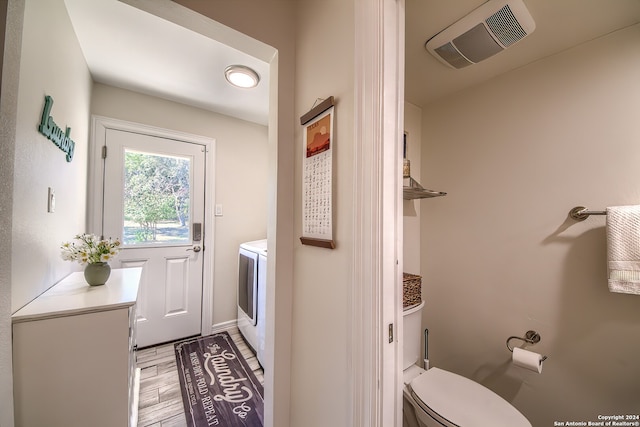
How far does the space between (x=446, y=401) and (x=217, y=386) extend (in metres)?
1.55

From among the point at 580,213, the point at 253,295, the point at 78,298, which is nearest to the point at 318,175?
the point at 78,298

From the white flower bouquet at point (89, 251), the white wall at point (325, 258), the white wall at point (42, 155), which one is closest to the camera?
the white wall at point (325, 258)

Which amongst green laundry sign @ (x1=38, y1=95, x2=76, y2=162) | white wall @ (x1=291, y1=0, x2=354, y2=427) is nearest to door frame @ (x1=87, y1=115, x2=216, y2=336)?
green laundry sign @ (x1=38, y1=95, x2=76, y2=162)

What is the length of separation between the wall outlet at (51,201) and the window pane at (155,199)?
92cm

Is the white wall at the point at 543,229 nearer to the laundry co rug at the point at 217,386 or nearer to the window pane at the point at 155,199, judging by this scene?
the laundry co rug at the point at 217,386

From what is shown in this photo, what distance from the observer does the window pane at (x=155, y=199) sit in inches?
85.9

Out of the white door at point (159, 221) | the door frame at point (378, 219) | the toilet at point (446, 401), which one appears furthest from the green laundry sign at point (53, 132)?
the toilet at point (446, 401)

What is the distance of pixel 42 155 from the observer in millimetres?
1135

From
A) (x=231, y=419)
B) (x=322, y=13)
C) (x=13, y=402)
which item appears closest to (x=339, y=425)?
(x=231, y=419)

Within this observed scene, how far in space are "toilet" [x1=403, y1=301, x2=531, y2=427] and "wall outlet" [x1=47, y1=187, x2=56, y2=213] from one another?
2014 millimetres

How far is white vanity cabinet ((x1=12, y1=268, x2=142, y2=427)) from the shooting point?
917 mm

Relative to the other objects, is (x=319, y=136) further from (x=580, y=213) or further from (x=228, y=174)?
(x=228, y=174)

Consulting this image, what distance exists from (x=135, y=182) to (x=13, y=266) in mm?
1492

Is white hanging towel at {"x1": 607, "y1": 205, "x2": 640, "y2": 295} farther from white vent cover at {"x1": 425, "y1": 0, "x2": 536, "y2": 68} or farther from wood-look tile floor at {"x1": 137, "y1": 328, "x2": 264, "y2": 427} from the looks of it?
wood-look tile floor at {"x1": 137, "y1": 328, "x2": 264, "y2": 427}
